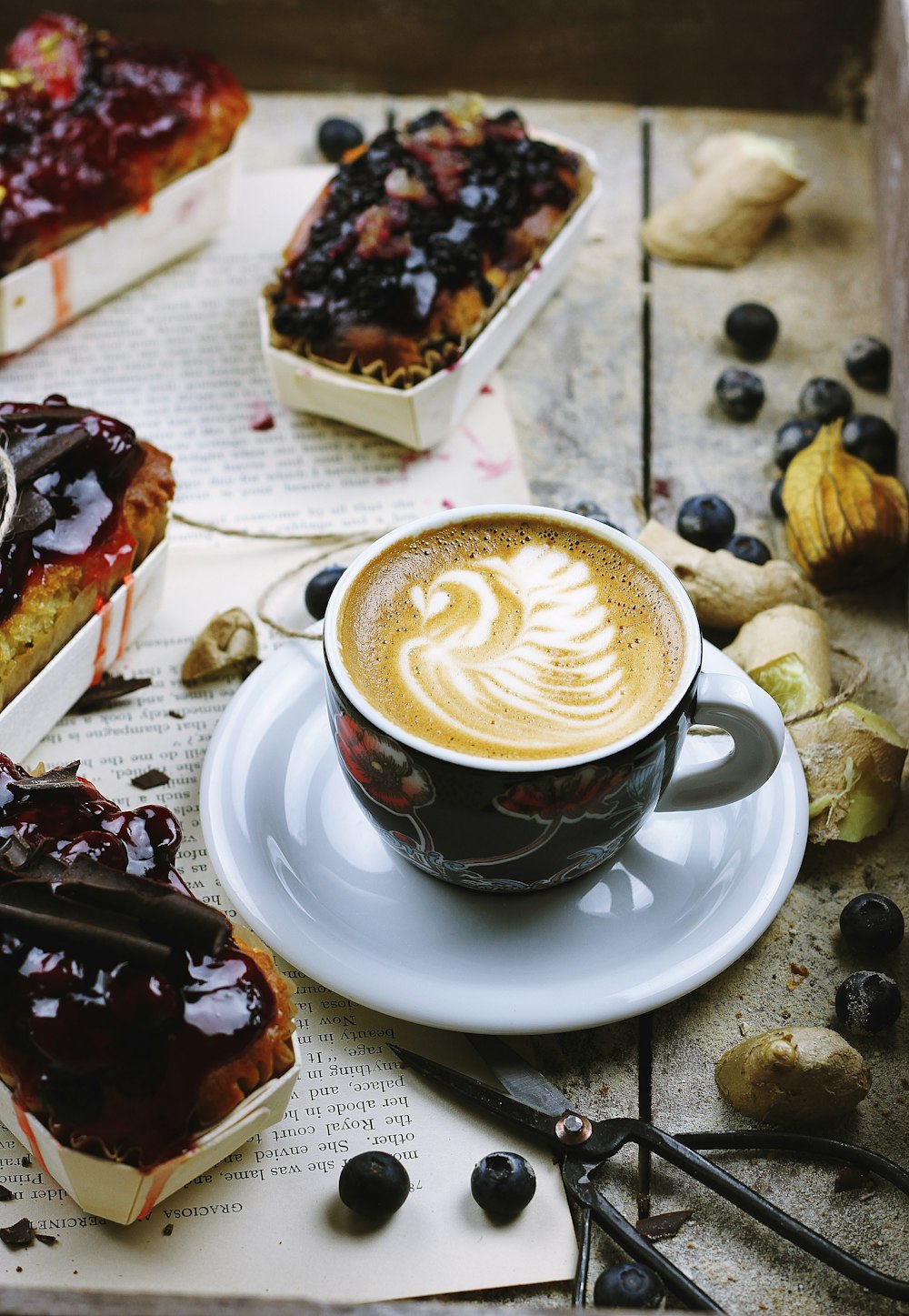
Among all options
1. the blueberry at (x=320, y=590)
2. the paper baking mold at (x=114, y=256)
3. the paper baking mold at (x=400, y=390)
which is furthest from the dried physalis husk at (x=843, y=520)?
the paper baking mold at (x=114, y=256)

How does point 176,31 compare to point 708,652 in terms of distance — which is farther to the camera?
point 176,31

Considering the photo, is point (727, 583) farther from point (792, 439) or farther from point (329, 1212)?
point (329, 1212)

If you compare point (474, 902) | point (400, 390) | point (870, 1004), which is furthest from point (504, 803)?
point (400, 390)

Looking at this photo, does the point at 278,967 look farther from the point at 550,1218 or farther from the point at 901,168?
the point at 901,168

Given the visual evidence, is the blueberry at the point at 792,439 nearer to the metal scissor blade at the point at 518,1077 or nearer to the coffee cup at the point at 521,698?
the coffee cup at the point at 521,698

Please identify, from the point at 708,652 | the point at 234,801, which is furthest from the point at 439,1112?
the point at 708,652

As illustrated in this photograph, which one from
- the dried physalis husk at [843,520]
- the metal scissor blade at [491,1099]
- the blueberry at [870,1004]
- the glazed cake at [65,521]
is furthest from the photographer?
the dried physalis husk at [843,520]
